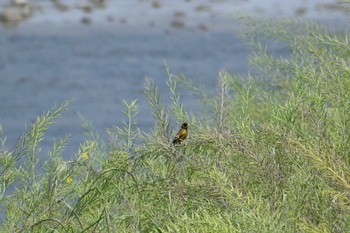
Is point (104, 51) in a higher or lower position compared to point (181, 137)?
lower

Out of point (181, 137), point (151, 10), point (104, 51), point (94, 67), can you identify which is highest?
point (181, 137)

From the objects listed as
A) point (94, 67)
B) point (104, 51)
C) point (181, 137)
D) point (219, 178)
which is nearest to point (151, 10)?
point (104, 51)

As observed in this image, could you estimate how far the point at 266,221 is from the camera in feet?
9.64

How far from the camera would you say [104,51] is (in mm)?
22750

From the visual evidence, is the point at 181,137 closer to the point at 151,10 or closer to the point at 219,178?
the point at 219,178

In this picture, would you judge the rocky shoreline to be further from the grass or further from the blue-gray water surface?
the grass

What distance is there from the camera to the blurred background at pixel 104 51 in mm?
16578

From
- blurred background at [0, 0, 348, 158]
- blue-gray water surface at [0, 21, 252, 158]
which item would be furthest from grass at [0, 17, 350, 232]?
blue-gray water surface at [0, 21, 252, 158]

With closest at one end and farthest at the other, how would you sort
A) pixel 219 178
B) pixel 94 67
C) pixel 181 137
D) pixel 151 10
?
pixel 219 178
pixel 181 137
pixel 94 67
pixel 151 10

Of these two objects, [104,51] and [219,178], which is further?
[104,51]

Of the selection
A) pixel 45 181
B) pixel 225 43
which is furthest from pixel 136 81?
pixel 45 181

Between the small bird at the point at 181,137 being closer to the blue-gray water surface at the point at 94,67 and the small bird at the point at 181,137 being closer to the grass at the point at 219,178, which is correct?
the grass at the point at 219,178

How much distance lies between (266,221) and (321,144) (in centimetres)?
49

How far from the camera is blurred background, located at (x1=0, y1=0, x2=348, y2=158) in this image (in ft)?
54.4
